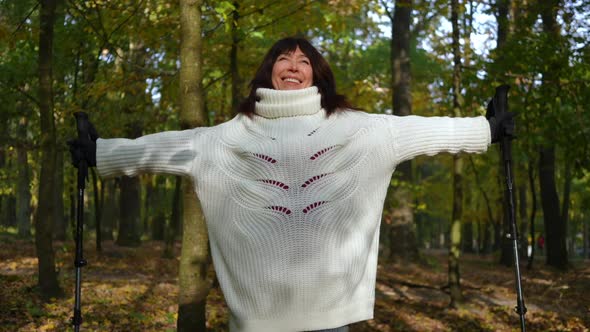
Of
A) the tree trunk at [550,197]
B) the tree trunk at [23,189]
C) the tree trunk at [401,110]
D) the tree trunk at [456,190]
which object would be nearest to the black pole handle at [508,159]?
the tree trunk at [456,190]

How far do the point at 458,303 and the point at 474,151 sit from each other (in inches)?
281

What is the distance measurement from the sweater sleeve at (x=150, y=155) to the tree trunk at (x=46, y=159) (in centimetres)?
547

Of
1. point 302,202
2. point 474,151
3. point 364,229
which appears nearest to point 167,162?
point 302,202

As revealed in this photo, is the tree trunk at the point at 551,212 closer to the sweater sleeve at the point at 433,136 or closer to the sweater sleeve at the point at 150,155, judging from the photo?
the sweater sleeve at the point at 433,136

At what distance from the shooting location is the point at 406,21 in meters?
15.9

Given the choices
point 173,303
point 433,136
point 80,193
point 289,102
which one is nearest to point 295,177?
point 289,102

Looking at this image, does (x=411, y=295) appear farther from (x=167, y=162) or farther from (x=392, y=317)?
(x=167, y=162)

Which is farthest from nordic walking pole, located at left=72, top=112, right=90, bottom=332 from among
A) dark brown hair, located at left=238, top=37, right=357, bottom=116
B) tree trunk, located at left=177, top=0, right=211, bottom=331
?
tree trunk, located at left=177, top=0, right=211, bottom=331

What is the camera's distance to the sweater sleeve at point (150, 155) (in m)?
3.17

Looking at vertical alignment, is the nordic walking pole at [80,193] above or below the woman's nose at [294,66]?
below

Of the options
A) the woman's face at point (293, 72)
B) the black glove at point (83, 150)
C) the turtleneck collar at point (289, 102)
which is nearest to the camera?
the turtleneck collar at point (289, 102)

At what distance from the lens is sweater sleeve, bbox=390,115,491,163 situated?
3082mm

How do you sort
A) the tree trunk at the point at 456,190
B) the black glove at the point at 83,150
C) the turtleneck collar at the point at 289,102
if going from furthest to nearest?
the tree trunk at the point at 456,190, the black glove at the point at 83,150, the turtleneck collar at the point at 289,102

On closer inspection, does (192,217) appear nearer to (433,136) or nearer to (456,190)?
(433,136)
